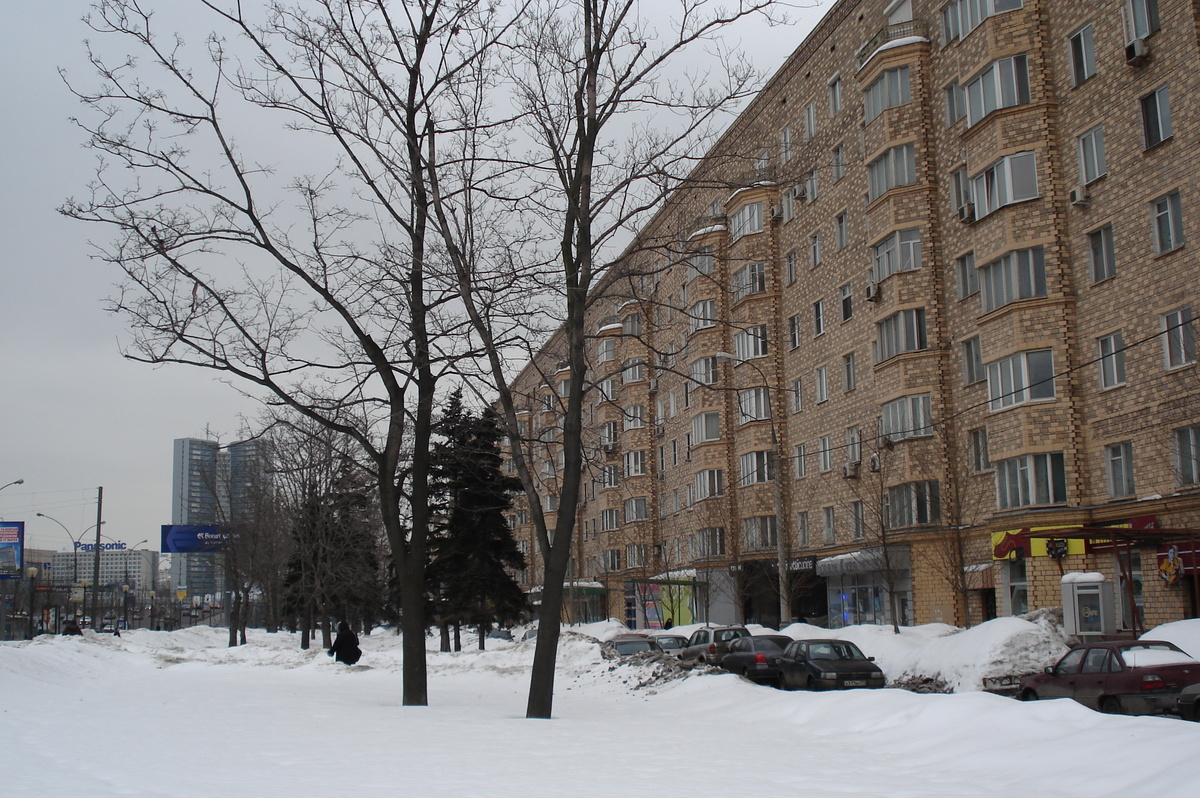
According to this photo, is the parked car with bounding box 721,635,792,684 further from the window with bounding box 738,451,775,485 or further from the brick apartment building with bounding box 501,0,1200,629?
the window with bounding box 738,451,775,485

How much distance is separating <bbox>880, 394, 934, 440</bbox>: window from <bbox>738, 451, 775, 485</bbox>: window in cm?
987

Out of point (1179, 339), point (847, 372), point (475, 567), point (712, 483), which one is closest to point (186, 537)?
point (475, 567)

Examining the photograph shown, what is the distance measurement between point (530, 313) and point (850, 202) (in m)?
26.2

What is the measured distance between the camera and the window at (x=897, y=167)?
→ 3481 cm

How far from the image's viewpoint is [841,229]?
4031 cm

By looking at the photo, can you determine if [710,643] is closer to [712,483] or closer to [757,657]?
[757,657]

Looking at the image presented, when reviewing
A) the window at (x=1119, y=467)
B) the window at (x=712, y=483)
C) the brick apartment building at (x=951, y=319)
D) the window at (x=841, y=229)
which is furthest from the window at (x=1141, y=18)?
the window at (x=712, y=483)

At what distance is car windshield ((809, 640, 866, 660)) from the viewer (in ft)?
76.7

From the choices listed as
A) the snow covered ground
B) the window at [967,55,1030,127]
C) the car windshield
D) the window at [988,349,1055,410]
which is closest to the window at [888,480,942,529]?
the window at [988,349,1055,410]

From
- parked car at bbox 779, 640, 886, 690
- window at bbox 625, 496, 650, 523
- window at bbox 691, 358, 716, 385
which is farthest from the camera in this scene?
window at bbox 625, 496, 650, 523

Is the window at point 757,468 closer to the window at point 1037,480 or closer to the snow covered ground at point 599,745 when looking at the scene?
the window at point 1037,480

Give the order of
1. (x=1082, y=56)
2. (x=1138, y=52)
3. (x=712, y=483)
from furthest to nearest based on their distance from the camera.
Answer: (x=712, y=483), (x=1082, y=56), (x=1138, y=52)

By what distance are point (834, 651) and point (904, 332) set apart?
14625 mm

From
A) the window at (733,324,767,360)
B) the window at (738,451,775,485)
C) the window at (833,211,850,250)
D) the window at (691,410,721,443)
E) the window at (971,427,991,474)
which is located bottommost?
the window at (971,427,991,474)
